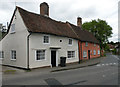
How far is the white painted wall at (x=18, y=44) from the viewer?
12.4 m

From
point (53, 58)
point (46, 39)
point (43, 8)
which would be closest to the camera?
point (46, 39)

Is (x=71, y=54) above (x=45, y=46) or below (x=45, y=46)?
below

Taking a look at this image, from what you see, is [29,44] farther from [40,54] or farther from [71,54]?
[71,54]

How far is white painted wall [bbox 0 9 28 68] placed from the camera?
1237cm

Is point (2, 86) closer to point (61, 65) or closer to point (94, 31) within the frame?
point (61, 65)

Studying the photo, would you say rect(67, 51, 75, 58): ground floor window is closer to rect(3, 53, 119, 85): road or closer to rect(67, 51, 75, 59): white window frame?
rect(67, 51, 75, 59): white window frame

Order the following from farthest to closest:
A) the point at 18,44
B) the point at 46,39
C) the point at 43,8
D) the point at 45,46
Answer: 1. the point at 43,8
2. the point at 46,39
3. the point at 45,46
4. the point at 18,44

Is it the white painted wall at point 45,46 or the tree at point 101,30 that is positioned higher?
the tree at point 101,30

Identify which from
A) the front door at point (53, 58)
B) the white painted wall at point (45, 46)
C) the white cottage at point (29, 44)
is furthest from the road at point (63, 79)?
the front door at point (53, 58)

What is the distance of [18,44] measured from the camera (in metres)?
13.3

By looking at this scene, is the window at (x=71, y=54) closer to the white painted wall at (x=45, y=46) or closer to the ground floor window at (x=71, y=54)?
the ground floor window at (x=71, y=54)

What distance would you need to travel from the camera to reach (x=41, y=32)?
41.9 ft

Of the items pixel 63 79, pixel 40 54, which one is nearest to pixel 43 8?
pixel 40 54

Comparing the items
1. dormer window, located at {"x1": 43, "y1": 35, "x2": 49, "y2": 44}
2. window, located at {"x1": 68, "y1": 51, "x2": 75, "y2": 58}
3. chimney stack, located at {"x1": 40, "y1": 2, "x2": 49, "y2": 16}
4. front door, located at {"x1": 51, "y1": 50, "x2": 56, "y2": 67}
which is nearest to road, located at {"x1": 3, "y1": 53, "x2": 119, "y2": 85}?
front door, located at {"x1": 51, "y1": 50, "x2": 56, "y2": 67}
